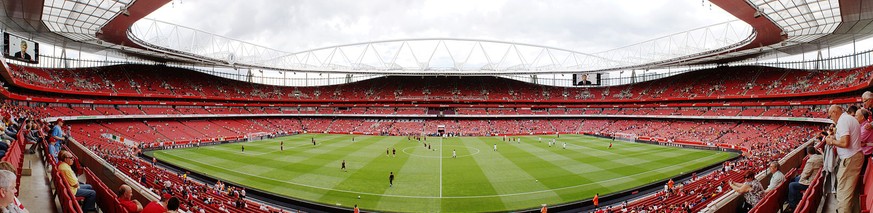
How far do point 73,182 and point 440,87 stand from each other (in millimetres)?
75412

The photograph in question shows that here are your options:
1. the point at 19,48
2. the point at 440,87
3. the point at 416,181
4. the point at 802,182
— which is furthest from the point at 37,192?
the point at 440,87

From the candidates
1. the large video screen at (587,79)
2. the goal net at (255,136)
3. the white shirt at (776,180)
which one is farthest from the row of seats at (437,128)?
the white shirt at (776,180)

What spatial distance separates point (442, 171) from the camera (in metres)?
29.4

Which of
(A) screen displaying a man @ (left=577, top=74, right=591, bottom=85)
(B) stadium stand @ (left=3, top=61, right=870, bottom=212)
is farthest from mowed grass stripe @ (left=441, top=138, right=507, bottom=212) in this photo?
(A) screen displaying a man @ (left=577, top=74, right=591, bottom=85)

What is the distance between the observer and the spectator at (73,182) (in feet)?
23.1

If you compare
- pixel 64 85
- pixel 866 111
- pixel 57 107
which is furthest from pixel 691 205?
pixel 64 85

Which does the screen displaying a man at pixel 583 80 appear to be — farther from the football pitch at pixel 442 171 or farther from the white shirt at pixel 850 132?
the white shirt at pixel 850 132

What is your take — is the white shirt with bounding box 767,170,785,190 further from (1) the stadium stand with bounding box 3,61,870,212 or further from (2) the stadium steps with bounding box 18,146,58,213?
(2) the stadium steps with bounding box 18,146,58,213

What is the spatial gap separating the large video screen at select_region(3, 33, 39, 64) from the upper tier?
2.14m

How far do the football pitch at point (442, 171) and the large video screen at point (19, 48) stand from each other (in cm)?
1773

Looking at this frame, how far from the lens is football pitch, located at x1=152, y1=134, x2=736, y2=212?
21484 millimetres

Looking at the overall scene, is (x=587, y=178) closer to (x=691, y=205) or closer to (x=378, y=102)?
(x=691, y=205)

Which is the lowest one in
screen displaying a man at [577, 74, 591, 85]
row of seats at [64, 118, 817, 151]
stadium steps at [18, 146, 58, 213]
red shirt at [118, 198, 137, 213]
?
row of seats at [64, 118, 817, 151]

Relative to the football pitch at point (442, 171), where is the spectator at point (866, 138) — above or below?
above
